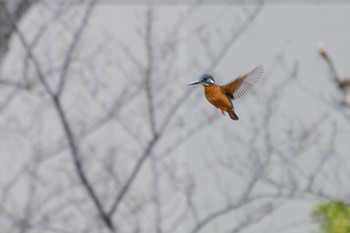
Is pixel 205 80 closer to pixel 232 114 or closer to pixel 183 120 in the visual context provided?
pixel 232 114

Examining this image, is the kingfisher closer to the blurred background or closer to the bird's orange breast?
the bird's orange breast

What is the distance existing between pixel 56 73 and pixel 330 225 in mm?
2328

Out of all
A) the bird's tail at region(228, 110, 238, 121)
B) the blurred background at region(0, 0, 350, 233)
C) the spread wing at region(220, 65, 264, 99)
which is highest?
the blurred background at region(0, 0, 350, 233)

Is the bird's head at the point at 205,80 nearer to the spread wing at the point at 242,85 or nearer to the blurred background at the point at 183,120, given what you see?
the spread wing at the point at 242,85

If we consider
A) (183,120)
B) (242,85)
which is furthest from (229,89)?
(183,120)

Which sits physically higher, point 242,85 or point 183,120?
point 183,120

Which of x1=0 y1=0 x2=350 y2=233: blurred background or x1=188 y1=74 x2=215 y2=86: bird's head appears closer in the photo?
x1=188 y1=74 x2=215 y2=86: bird's head

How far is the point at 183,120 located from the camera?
246 inches

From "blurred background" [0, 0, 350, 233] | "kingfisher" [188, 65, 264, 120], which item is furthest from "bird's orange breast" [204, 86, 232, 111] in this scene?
"blurred background" [0, 0, 350, 233]

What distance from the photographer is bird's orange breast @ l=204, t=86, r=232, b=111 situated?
68 cm

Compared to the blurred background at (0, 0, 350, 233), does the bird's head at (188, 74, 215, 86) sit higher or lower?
lower

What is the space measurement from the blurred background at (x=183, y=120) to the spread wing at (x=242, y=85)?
13.5ft

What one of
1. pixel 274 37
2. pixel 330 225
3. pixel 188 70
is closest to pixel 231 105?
pixel 330 225

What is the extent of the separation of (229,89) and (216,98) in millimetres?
57
